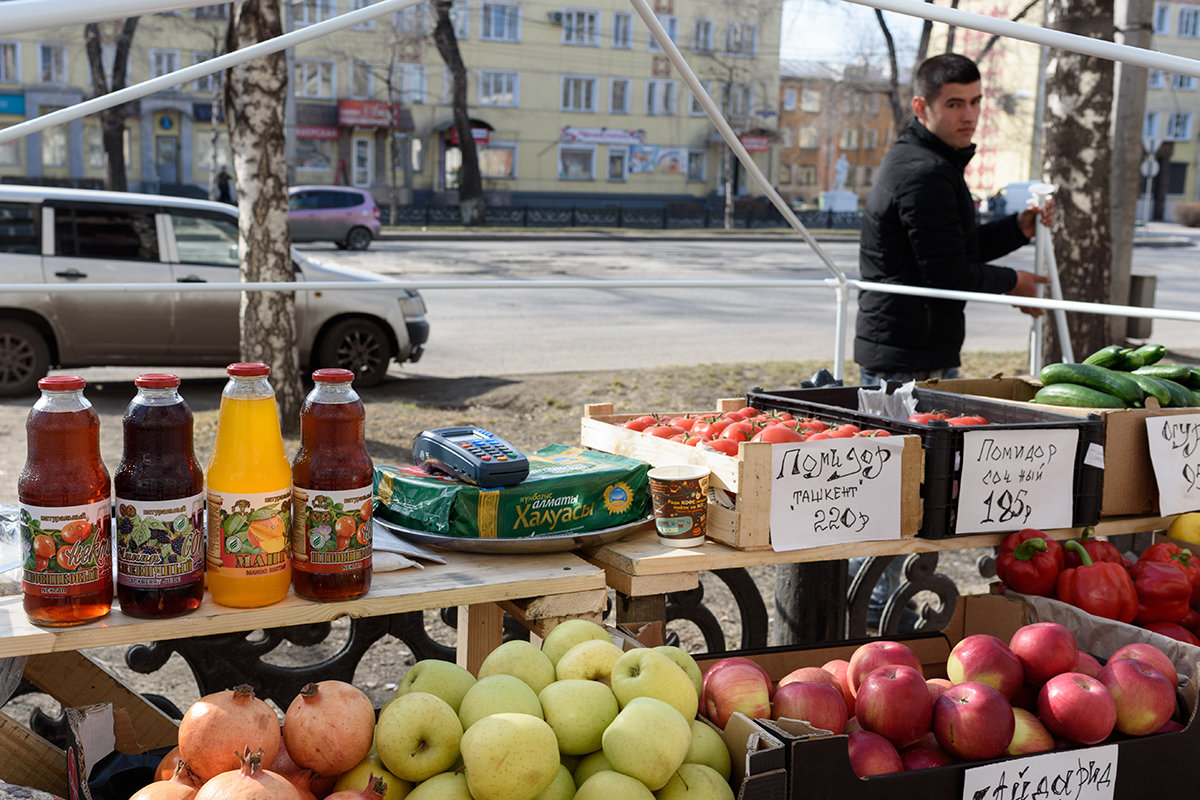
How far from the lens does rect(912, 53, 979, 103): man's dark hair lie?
414 cm

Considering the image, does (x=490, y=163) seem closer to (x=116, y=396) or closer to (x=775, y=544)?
(x=116, y=396)

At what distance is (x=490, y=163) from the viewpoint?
149 ft

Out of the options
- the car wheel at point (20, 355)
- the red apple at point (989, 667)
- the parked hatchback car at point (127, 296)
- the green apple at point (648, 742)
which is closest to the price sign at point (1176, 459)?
the red apple at point (989, 667)

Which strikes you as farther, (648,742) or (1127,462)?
(1127,462)

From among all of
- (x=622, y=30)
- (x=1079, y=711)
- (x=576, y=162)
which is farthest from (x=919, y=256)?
(x=622, y=30)

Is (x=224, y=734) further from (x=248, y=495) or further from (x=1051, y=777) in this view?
(x=1051, y=777)

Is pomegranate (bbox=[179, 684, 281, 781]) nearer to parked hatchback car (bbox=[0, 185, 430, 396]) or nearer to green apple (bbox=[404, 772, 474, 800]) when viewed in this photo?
green apple (bbox=[404, 772, 474, 800])

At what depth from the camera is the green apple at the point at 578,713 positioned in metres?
1.80

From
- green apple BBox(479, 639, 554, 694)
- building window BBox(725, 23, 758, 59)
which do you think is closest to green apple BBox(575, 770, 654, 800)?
green apple BBox(479, 639, 554, 694)

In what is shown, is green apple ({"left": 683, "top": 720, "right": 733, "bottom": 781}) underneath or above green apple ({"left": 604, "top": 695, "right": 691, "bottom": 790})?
underneath

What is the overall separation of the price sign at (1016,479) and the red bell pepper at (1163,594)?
252 mm

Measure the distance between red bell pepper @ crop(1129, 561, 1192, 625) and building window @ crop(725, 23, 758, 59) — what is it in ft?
153

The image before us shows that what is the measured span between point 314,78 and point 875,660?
43025 mm

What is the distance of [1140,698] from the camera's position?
2076 millimetres
